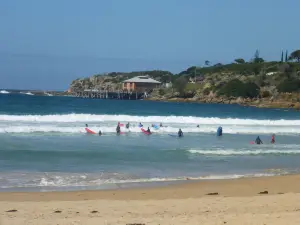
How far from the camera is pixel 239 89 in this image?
413 feet

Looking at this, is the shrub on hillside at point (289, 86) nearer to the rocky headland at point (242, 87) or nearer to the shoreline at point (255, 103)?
the rocky headland at point (242, 87)

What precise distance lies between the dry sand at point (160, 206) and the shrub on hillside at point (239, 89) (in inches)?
4307

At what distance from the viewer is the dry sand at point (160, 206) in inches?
378

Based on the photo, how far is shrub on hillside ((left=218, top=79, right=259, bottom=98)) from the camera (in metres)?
123

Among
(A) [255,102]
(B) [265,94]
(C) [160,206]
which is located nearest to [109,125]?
(C) [160,206]

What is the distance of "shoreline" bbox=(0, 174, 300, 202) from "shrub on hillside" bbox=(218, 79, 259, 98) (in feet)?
354

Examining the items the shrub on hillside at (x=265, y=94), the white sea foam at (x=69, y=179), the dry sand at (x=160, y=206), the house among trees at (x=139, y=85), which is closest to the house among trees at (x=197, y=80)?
the house among trees at (x=139, y=85)

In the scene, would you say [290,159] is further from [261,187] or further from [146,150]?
[261,187]

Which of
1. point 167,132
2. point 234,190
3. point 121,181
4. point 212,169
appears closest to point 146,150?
point 212,169

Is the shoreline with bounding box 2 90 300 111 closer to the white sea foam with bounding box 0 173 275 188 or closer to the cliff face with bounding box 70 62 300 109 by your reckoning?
the cliff face with bounding box 70 62 300 109

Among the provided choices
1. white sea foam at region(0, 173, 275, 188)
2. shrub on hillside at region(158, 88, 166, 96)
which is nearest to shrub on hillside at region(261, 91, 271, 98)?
shrub on hillside at region(158, 88, 166, 96)

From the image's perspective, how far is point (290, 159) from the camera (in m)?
23.2

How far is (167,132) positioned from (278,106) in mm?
73622

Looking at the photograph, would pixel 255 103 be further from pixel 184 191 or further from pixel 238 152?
pixel 184 191
